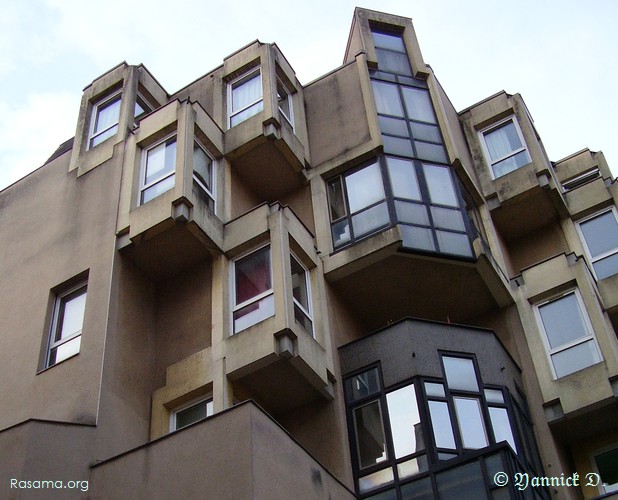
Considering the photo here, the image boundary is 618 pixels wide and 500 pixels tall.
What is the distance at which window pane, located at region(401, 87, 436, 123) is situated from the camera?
23.3 meters

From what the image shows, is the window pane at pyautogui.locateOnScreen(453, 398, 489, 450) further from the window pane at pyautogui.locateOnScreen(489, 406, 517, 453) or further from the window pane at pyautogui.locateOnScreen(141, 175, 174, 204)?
the window pane at pyautogui.locateOnScreen(141, 175, 174, 204)

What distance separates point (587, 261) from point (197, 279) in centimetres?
1043

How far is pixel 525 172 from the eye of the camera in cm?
2325

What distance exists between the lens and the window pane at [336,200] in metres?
21.1

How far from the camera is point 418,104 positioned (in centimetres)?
2372

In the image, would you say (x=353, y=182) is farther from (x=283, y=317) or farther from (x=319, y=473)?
(x=319, y=473)

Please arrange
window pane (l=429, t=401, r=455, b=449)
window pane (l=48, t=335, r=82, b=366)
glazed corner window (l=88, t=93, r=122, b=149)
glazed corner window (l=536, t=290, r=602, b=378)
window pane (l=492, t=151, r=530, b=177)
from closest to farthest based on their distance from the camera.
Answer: window pane (l=429, t=401, r=455, b=449) → window pane (l=48, t=335, r=82, b=366) → glazed corner window (l=536, t=290, r=602, b=378) → glazed corner window (l=88, t=93, r=122, b=149) → window pane (l=492, t=151, r=530, b=177)

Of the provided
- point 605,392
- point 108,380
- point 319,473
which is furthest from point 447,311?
point 108,380

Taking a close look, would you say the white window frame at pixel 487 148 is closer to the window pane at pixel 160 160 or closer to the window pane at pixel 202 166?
the window pane at pixel 202 166

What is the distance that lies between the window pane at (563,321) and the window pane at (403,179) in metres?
4.17

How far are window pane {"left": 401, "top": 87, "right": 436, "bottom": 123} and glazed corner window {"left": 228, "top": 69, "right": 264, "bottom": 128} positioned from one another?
422cm

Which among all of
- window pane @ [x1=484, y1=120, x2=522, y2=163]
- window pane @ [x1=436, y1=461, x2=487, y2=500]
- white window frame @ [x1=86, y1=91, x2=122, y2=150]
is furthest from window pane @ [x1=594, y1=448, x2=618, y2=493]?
white window frame @ [x1=86, y1=91, x2=122, y2=150]

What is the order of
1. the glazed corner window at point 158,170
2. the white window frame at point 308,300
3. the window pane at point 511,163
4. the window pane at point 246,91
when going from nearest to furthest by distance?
the white window frame at point 308,300
the glazed corner window at point 158,170
the window pane at point 246,91
the window pane at point 511,163

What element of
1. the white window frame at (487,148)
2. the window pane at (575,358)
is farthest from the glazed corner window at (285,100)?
the window pane at (575,358)
